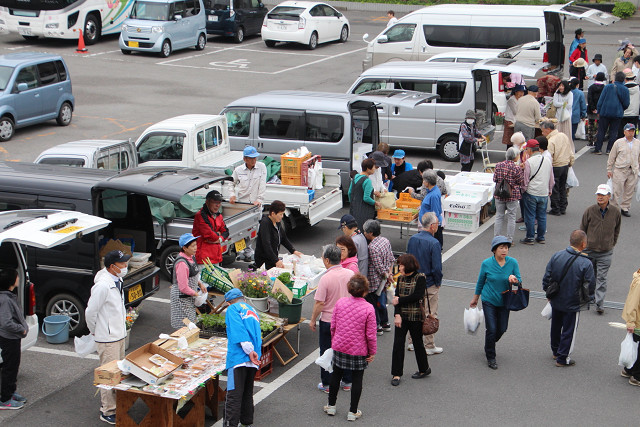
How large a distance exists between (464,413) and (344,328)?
1709 millimetres

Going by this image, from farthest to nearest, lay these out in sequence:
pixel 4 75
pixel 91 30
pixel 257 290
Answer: pixel 91 30 < pixel 4 75 < pixel 257 290

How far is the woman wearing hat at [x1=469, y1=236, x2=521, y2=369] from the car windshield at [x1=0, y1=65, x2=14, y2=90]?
47.2 feet

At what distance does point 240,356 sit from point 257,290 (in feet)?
7.18

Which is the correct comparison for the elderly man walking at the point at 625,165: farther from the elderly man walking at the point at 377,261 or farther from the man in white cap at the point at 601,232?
the elderly man walking at the point at 377,261

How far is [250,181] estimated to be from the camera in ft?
44.4

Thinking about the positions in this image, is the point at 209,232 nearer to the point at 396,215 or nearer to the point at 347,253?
the point at 347,253

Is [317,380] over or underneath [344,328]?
underneath

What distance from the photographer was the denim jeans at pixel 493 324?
390 inches

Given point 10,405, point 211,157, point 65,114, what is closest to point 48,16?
point 65,114

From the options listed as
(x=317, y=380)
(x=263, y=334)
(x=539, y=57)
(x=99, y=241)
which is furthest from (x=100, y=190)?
(x=539, y=57)

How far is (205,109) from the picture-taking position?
77.6ft

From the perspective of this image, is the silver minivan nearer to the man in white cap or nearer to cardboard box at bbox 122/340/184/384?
the man in white cap

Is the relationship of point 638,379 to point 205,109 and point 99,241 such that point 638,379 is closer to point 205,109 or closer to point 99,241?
point 99,241

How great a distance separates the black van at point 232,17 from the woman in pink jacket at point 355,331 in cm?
2763
